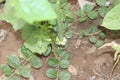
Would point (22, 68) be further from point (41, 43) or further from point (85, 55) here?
point (85, 55)

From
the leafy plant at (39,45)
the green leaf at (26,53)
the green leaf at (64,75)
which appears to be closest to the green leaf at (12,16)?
the leafy plant at (39,45)

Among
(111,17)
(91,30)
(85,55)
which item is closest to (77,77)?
(85,55)

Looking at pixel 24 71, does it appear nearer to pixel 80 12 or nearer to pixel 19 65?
pixel 19 65

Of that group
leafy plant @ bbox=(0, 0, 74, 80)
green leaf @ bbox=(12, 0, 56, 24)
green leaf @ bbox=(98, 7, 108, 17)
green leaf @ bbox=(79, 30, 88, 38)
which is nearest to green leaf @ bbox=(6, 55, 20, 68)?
leafy plant @ bbox=(0, 0, 74, 80)

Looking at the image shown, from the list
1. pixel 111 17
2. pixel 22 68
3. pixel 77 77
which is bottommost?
pixel 77 77

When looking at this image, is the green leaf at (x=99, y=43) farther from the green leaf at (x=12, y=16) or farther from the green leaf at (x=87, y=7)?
the green leaf at (x=12, y=16)

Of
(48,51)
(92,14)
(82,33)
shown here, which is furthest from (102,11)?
(48,51)
